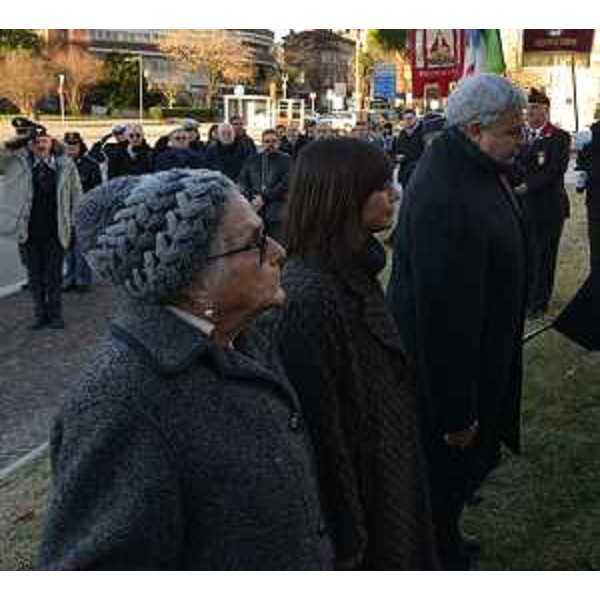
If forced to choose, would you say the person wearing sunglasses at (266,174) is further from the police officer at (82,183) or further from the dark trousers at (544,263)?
the dark trousers at (544,263)

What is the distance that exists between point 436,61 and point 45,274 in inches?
149

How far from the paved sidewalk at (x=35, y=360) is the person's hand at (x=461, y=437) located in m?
2.86

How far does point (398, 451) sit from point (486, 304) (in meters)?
0.88

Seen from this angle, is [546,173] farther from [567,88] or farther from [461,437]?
[567,88]

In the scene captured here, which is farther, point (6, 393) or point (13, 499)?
point (6, 393)

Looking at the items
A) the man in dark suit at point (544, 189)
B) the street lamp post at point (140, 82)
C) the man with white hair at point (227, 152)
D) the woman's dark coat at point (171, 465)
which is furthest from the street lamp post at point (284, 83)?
the woman's dark coat at point (171, 465)

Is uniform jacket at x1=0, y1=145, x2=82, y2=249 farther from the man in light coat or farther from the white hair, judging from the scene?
the white hair

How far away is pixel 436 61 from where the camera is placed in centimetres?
880

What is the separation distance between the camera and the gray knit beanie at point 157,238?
5.89ft

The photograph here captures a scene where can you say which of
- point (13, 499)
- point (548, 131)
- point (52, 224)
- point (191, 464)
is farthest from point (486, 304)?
point (52, 224)

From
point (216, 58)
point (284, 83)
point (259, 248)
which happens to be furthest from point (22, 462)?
point (284, 83)

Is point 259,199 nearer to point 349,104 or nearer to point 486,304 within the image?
point 486,304

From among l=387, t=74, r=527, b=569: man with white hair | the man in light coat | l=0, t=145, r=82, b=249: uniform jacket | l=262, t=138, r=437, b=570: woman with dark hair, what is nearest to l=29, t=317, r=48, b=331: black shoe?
the man in light coat

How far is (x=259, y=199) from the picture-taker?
31.4 feet
